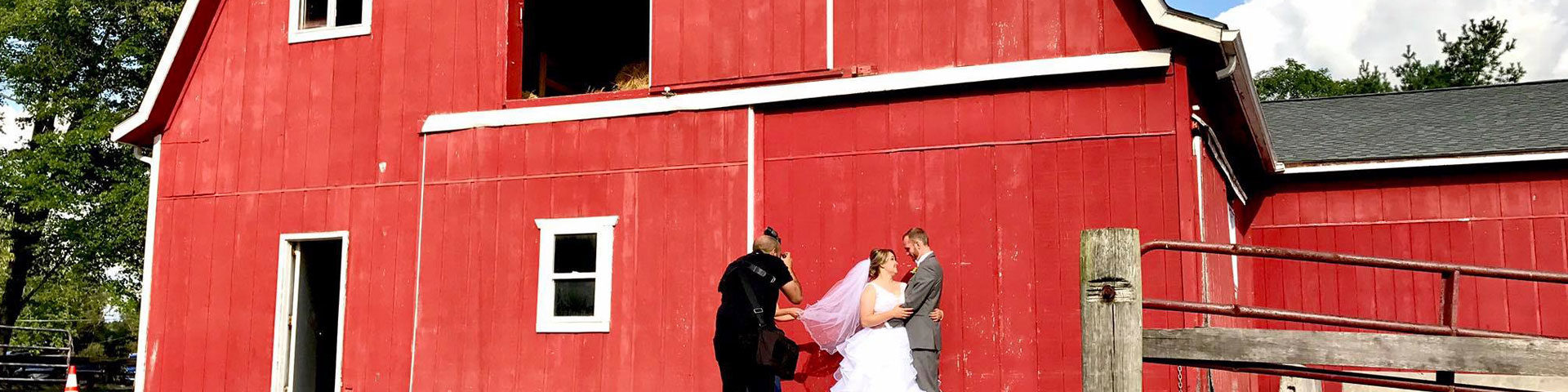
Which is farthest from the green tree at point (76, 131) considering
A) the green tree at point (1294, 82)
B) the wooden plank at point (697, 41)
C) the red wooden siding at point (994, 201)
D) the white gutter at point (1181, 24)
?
the green tree at point (1294, 82)

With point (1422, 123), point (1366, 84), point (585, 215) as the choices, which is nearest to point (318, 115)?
point (585, 215)

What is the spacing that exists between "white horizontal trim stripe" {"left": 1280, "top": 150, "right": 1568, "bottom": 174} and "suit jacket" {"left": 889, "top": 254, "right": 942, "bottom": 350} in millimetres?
6337

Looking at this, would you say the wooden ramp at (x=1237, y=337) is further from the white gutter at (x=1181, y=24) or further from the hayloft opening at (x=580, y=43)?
the hayloft opening at (x=580, y=43)

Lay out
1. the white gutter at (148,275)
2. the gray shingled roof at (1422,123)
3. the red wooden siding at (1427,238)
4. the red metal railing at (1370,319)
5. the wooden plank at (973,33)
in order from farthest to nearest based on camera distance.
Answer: the gray shingled roof at (1422,123) → the red wooden siding at (1427,238) → the white gutter at (148,275) → the wooden plank at (973,33) → the red metal railing at (1370,319)

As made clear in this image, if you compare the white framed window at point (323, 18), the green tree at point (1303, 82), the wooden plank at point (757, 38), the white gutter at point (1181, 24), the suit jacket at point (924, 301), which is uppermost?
the green tree at point (1303, 82)

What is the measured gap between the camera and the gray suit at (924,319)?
30.3ft

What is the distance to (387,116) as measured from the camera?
12164 mm

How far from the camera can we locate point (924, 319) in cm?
933

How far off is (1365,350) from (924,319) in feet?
11.7

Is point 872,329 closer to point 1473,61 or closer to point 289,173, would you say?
point 289,173

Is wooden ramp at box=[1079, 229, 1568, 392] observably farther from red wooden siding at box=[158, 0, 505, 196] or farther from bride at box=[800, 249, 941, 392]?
red wooden siding at box=[158, 0, 505, 196]

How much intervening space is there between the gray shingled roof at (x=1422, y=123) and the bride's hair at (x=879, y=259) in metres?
5.42

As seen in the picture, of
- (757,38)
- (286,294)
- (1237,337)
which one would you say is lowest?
(1237,337)

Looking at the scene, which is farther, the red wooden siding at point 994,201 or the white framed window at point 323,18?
the white framed window at point 323,18
